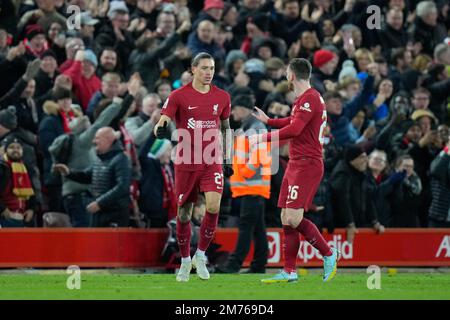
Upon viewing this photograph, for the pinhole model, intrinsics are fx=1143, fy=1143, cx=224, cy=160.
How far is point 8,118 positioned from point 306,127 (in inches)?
214

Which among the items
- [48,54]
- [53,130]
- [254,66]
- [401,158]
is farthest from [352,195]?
[48,54]

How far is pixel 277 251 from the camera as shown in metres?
19.2

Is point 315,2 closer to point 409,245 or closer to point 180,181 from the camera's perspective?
point 409,245

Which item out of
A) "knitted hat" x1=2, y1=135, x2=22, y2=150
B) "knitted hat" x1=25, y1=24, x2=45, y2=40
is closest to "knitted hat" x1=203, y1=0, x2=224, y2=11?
"knitted hat" x1=25, y1=24, x2=45, y2=40

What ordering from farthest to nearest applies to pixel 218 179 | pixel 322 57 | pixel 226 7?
pixel 226 7, pixel 322 57, pixel 218 179

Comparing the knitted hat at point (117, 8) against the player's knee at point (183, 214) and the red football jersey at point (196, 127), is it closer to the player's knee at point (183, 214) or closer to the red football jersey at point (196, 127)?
the red football jersey at point (196, 127)

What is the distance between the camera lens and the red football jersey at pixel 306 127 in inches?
548

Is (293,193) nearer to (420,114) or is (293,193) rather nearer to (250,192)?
(250,192)

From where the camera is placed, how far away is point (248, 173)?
1723 cm

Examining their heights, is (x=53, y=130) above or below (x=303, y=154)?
above

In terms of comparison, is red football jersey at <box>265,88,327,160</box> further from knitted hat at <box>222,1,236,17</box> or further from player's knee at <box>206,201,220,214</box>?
knitted hat at <box>222,1,236,17</box>

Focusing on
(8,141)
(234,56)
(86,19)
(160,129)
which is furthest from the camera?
(234,56)

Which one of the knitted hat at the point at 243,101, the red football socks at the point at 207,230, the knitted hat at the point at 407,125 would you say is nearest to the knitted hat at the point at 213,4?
the knitted hat at the point at 407,125

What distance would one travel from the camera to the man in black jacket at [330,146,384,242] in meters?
19.2
